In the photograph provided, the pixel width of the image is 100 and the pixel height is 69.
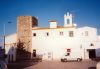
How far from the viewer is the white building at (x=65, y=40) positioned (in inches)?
2124

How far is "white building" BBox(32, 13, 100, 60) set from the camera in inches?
2124

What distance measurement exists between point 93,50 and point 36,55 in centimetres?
1416

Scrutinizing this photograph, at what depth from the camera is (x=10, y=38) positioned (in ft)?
194

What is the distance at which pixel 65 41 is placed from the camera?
55.1 meters

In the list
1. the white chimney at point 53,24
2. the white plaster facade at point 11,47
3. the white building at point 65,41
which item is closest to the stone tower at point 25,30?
the white building at point 65,41

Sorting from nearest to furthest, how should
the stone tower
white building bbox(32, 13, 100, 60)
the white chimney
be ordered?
white building bbox(32, 13, 100, 60)
the white chimney
the stone tower

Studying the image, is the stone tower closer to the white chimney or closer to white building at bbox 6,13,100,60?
white building at bbox 6,13,100,60

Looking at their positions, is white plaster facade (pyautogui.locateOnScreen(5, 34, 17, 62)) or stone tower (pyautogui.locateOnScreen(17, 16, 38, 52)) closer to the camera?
white plaster facade (pyautogui.locateOnScreen(5, 34, 17, 62))

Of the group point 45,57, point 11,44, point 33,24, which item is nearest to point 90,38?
point 45,57

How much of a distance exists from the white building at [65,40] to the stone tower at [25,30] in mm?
1079

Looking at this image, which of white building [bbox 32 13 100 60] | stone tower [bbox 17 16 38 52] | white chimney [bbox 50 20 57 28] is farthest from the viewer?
stone tower [bbox 17 16 38 52]

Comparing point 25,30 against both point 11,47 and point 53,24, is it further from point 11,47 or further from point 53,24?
point 53,24

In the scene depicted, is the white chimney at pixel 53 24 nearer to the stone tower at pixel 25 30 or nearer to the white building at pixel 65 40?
the white building at pixel 65 40

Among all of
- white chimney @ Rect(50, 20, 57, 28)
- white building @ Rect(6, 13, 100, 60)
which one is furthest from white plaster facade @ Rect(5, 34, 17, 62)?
white chimney @ Rect(50, 20, 57, 28)
